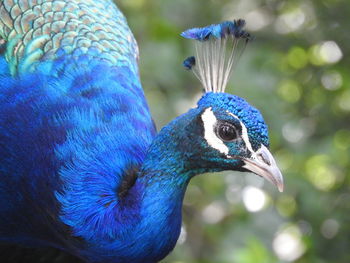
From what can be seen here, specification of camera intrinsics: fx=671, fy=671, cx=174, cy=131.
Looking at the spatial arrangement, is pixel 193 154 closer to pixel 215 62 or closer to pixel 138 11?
pixel 215 62

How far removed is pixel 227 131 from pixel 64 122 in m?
0.41

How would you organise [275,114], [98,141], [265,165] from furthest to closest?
[275,114] → [98,141] → [265,165]

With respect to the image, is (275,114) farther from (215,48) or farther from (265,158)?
(265,158)

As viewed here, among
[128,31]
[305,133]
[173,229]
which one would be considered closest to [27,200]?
[173,229]

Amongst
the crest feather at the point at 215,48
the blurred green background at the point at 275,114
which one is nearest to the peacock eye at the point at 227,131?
the crest feather at the point at 215,48

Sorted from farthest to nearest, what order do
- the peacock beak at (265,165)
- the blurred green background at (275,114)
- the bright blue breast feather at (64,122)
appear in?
the blurred green background at (275,114), the bright blue breast feather at (64,122), the peacock beak at (265,165)

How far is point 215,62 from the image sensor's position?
1.60 meters

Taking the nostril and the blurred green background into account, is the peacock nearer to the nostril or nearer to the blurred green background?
the nostril

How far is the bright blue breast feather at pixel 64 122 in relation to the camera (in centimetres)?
152

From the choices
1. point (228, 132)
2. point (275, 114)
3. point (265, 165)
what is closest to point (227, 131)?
point (228, 132)

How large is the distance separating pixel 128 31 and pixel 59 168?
70 cm

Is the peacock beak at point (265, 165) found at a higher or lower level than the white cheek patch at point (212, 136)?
lower

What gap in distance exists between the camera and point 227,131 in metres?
1.43

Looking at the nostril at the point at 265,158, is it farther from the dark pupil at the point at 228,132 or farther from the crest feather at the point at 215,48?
the crest feather at the point at 215,48
